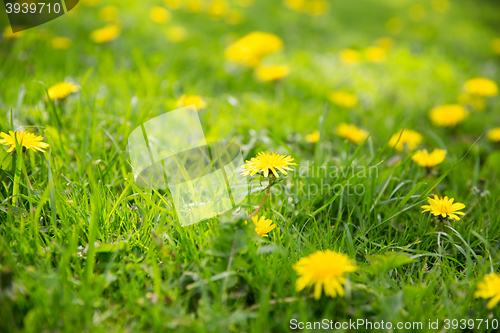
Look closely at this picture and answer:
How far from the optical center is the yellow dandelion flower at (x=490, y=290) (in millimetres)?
982

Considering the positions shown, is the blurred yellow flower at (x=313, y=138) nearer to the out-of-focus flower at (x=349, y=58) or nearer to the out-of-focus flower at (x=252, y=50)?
the out-of-focus flower at (x=252, y=50)

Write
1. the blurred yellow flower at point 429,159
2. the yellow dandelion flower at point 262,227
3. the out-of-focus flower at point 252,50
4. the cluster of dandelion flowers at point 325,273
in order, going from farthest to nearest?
the out-of-focus flower at point 252,50
the blurred yellow flower at point 429,159
the yellow dandelion flower at point 262,227
the cluster of dandelion flowers at point 325,273

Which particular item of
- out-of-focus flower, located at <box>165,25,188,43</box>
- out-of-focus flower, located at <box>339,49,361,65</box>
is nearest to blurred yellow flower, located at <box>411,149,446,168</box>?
out-of-focus flower, located at <box>339,49,361,65</box>

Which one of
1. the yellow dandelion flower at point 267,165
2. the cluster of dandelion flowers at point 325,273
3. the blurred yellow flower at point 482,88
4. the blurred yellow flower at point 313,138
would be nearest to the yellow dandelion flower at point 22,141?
the yellow dandelion flower at point 267,165

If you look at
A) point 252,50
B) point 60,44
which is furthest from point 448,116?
point 60,44

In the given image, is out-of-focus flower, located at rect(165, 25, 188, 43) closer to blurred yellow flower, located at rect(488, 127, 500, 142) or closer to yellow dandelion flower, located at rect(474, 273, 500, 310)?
blurred yellow flower, located at rect(488, 127, 500, 142)

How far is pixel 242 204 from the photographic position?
1.37m

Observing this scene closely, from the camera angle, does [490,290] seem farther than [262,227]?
No

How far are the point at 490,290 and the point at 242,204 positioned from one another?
0.87 metres

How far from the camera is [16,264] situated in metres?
1.04

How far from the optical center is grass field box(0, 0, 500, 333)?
1.01 metres

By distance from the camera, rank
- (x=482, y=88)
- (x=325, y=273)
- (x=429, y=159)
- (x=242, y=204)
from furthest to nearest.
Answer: (x=482, y=88)
(x=429, y=159)
(x=242, y=204)
(x=325, y=273)

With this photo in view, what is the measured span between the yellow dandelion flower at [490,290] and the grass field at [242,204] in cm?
4

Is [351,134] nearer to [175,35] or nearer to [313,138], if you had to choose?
[313,138]
